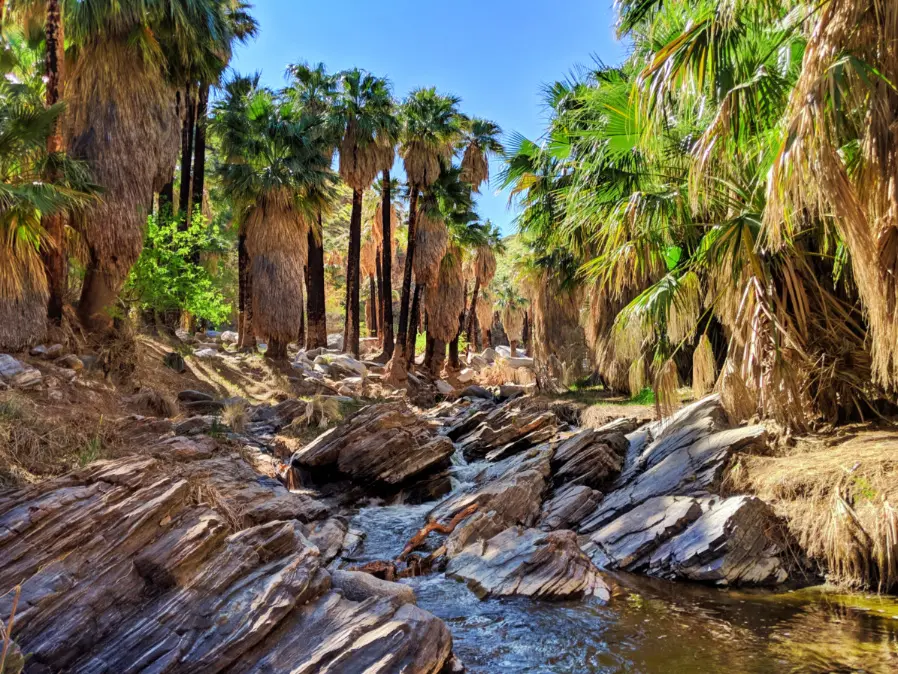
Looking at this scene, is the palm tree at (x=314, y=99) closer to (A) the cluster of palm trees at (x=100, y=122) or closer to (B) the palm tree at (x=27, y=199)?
(A) the cluster of palm trees at (x=100, y=122)

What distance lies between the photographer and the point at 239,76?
26.1m

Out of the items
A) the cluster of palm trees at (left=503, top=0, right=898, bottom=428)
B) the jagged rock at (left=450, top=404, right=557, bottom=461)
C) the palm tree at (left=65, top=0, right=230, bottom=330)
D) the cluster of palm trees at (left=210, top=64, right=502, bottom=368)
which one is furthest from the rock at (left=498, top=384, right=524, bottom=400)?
the palm tree at (left=65, top=0, right=230, bottom=330)

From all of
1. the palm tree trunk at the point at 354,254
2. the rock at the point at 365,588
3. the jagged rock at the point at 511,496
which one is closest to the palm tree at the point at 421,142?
the palm tree trunk at the point at 354,254

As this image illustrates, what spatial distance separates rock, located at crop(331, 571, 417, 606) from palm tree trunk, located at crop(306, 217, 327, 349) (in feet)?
65.4

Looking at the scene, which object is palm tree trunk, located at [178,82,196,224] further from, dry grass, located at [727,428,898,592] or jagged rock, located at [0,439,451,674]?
dry grass, located at [727,428,898,592]

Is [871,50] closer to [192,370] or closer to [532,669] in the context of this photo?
[532,669]

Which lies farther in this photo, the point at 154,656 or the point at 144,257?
the point at 144,257

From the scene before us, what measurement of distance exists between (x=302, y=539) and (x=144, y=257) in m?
11.2

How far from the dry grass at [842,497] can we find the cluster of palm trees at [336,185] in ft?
53.3

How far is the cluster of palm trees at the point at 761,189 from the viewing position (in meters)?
4.97

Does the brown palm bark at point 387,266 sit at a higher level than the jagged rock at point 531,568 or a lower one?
higher

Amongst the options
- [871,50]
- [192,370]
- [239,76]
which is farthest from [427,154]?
[871,50]

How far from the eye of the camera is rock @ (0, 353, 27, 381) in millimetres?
9898

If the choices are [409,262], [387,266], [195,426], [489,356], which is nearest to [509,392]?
[409,262]
